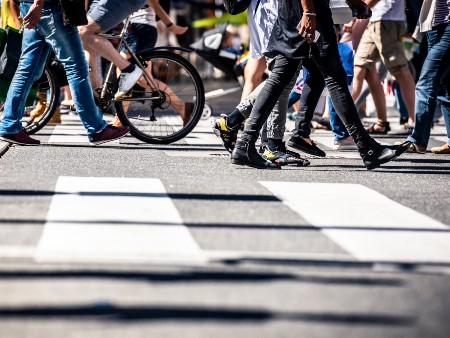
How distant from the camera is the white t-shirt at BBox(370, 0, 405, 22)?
11.4 meters

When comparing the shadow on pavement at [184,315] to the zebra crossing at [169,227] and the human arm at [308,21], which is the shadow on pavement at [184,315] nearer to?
the zebra crossing at [169,227]

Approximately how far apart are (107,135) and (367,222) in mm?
3659

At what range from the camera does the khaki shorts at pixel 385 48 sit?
1134 cm

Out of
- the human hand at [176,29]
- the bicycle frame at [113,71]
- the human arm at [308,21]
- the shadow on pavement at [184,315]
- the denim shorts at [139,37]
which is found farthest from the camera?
the denim shorts at [139,37]

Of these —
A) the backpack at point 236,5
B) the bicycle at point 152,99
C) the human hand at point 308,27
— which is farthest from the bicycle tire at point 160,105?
the human hand at point 308,27

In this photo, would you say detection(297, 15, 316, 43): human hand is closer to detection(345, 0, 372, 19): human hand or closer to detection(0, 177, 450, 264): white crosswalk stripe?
detection(345, 0, 372, 19): human hand

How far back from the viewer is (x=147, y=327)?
347cm

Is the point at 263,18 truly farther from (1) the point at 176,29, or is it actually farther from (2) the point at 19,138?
(1) the point at 176,29

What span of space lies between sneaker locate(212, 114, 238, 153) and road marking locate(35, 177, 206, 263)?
162 centimetres

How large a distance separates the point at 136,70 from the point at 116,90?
0.96 feet

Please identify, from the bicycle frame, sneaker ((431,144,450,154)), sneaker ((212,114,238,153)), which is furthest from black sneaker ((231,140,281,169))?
sneaker ((431,144,450,154))

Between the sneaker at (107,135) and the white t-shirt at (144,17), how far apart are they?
2.19 meters

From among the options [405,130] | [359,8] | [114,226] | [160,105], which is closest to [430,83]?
[359,8]

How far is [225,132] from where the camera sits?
8.37 meters
